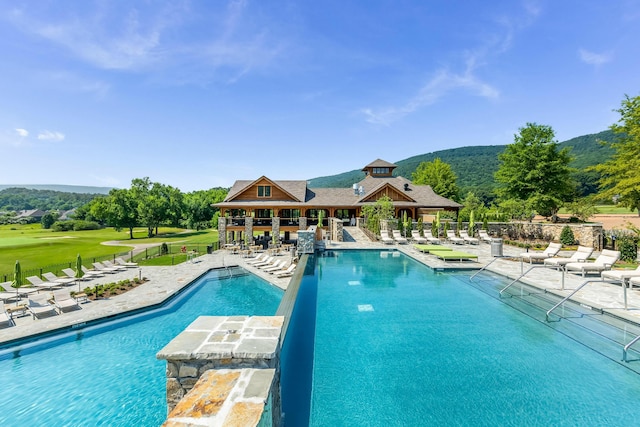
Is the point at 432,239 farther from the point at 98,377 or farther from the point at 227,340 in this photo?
the point at 227,340

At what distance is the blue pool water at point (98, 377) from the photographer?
4953 millimetres

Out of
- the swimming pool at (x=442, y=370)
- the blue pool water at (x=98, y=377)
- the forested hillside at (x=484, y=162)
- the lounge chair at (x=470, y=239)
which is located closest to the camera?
the swimming pool at (x=442, y=370)

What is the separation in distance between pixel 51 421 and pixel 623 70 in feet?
119

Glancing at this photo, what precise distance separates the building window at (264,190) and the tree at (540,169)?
90.4ft

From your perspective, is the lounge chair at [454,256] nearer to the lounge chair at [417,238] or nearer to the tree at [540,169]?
the lounge chair at [417,238]

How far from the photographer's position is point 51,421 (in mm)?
4871

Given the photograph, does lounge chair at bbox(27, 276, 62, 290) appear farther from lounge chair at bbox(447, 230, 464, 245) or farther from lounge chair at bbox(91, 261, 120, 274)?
lounge chair at bbox(447, 230, 464, 245)

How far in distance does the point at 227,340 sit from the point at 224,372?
356 millimetres

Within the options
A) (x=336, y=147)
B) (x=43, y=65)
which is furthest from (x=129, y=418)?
(x=336, y=147)

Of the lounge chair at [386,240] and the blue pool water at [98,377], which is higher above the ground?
the lounge chair at [386,240]

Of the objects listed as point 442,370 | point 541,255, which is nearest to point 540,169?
point 541,255

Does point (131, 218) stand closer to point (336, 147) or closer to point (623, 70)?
point (336, 147)

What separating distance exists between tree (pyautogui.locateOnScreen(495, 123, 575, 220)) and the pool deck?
18342 millimetres

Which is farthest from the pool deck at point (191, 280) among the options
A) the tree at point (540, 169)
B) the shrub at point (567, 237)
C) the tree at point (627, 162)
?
the tree at point (540, 169)
